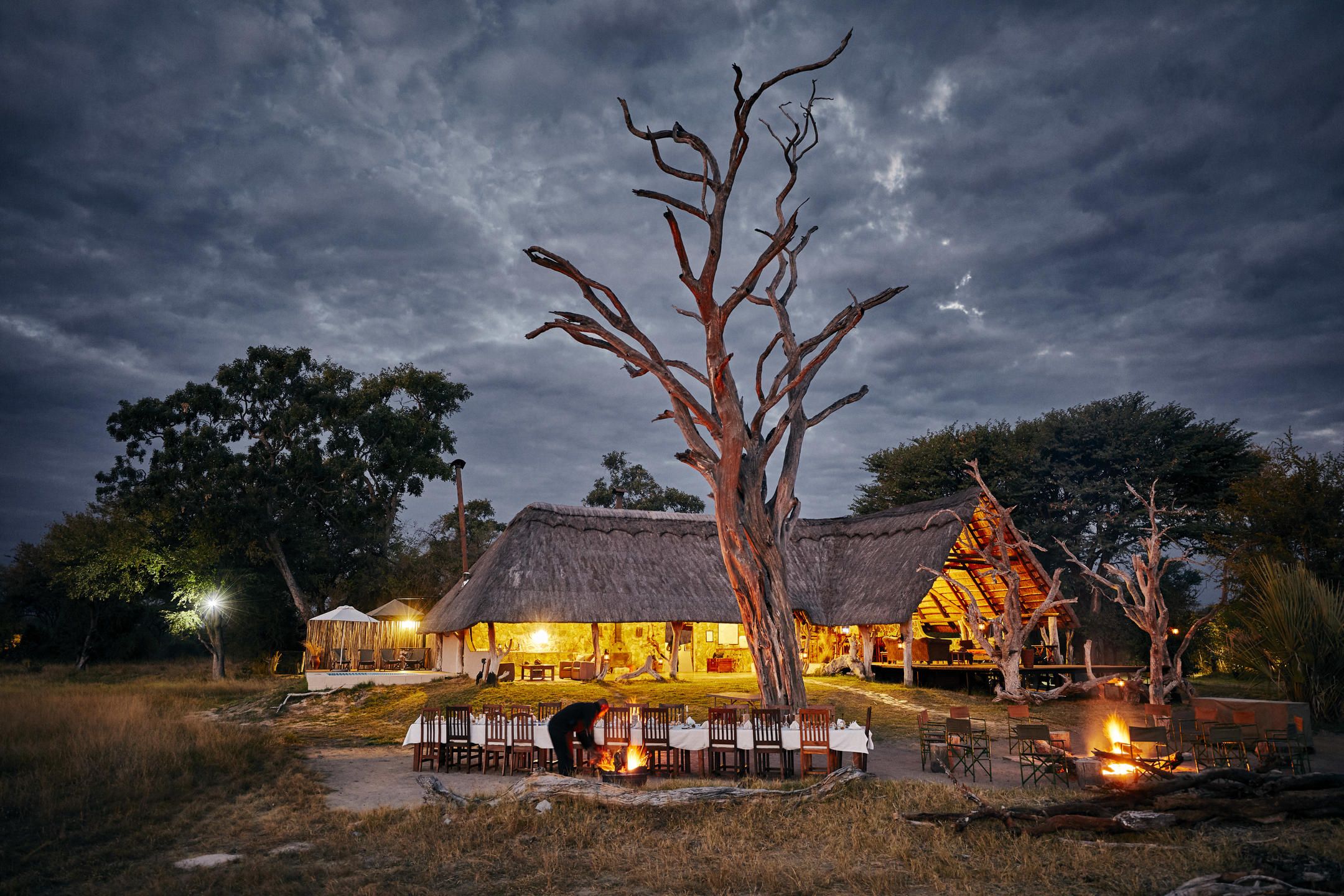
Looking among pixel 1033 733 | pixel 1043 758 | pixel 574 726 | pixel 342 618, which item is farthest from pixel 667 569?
pixel 1033 733

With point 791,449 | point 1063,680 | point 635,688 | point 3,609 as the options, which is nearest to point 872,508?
point 1063,680

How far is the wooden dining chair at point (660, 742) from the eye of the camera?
1029cm

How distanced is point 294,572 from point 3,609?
532 inches

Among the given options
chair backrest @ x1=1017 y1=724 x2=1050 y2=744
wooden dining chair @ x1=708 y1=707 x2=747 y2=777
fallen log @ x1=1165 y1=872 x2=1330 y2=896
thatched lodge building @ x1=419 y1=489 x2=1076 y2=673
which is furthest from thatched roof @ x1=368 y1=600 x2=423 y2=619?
fallen log @ x1=1165 y1=872 x2=1330 y2=896

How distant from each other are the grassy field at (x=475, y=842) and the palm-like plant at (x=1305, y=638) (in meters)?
8.61

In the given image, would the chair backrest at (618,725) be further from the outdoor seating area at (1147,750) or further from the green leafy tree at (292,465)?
the green leafy tree at (292,465)

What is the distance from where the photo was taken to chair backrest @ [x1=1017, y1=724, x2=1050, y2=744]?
31.7 feet

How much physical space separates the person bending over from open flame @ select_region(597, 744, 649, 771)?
9.4 inches

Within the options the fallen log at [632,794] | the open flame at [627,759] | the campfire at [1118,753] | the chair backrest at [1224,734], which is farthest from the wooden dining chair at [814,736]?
the chair backrest at [1224,734]

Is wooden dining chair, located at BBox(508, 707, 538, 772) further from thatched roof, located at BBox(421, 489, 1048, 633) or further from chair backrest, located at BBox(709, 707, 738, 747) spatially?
thatched roof, located at BBox(421, 489, 1048, 633)

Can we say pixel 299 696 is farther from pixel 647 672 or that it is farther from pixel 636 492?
pixel 636 492

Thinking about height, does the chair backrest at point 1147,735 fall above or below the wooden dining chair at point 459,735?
above

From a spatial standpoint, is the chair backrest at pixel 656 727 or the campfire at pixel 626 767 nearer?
the campfire at pixel 626 767

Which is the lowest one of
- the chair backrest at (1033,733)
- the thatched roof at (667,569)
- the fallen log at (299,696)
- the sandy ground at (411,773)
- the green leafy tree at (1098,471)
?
the fallen log at (299,696)
